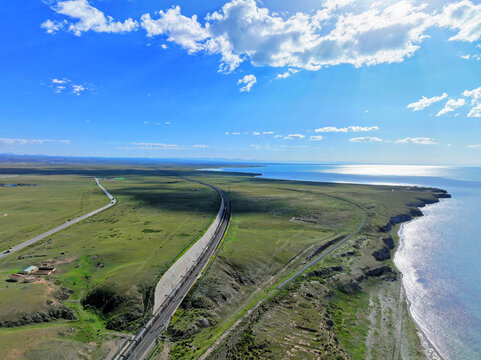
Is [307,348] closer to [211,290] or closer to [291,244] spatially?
[211,290]

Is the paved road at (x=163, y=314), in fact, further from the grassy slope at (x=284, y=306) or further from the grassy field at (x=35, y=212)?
the grassy field at (x=35, y=212)

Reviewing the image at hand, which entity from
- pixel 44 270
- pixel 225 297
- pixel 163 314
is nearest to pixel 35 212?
pixel 44 270

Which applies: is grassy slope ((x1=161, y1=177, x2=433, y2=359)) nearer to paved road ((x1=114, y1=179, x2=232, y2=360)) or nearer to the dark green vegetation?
the dark green vegetation

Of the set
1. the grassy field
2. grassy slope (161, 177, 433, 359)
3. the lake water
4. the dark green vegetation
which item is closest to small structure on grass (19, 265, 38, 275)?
the dark green vegetation

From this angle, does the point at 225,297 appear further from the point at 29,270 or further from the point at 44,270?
the point at 29,270

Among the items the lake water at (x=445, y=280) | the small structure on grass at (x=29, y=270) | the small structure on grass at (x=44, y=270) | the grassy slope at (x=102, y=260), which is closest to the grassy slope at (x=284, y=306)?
the lake water at (x=445, y=280)

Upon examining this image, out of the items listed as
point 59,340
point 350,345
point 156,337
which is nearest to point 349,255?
point 350,345
